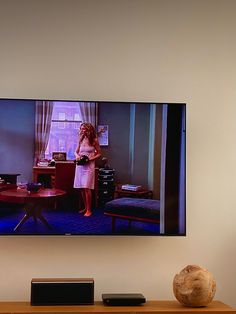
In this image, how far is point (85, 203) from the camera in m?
3.07

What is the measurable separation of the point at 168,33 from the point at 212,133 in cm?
77

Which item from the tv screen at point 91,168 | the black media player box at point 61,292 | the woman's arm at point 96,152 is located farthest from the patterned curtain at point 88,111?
the black media player box at point 61,292

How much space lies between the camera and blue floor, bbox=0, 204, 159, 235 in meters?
3.00

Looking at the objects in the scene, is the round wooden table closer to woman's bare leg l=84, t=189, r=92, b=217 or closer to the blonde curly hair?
woman's bare leg l=84, t=189, r=92, b=217

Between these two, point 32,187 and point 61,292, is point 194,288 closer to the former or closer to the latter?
point 61,292

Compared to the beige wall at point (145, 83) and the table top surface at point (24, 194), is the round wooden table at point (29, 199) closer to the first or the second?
the table top surface at point (24, 194)

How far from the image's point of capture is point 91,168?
3.09 metres

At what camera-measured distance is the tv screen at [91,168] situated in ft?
9.91

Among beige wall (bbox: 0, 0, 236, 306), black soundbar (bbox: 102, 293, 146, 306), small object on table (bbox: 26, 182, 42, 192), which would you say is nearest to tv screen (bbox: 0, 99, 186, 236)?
small object on table (bbox: 26, 182, 42, 192)

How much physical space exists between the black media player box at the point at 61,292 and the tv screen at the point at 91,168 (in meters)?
0.32

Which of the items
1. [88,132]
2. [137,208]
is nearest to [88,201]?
[137,208]

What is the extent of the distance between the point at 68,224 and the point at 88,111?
2.38 ft

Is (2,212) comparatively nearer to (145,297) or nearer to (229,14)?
(145,297)

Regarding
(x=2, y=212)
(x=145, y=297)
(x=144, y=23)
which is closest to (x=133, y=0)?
(x=144, y=23)
